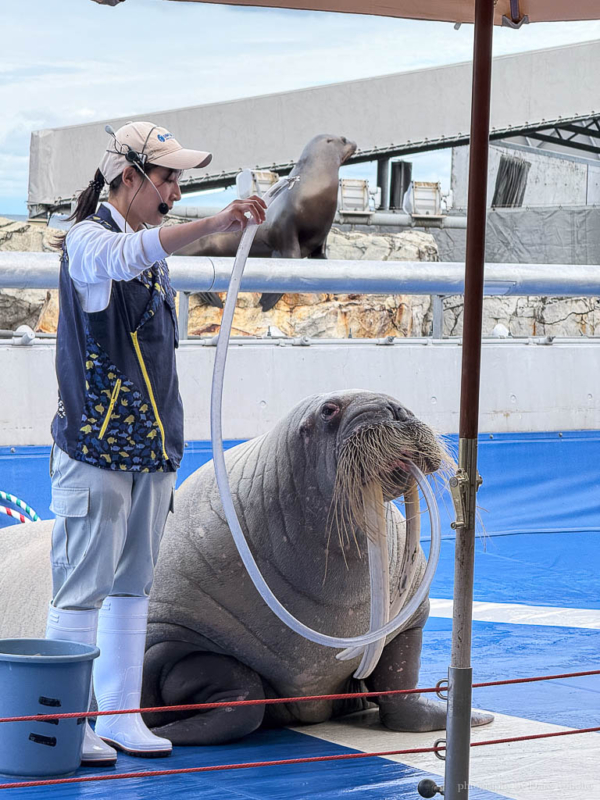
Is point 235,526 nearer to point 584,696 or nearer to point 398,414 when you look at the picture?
point 398,414

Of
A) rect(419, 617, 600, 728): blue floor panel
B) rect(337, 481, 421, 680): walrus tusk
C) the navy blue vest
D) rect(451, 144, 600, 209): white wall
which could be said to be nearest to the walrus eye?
rect(337, 481, 421, 680): walrus tusk

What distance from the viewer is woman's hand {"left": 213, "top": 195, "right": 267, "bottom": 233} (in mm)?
2283

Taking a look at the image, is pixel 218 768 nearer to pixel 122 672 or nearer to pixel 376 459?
pixel 122 672

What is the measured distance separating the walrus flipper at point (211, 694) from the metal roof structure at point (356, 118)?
1500 cm

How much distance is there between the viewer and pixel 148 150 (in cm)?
256

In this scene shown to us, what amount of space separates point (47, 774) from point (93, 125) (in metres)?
15.6

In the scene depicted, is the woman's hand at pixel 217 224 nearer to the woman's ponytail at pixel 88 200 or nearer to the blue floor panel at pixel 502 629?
the woman's ponytail at pixel 88 200

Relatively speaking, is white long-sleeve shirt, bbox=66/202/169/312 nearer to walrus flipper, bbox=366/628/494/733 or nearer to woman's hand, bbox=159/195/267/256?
woman's hand, bbox=159/195/267/256

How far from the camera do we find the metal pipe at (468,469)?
2020 millimetres

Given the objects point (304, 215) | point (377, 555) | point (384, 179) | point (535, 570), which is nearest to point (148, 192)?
point (377, 555)

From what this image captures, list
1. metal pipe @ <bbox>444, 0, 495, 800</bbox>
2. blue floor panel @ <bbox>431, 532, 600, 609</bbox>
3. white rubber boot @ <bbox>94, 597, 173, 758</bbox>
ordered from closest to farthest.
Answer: metal pipe @ <bbox>444, 0, 495, 800</bbox> < white rubber boot @ <bbox>94, 597, 173, 758</bbox> < blue floor panel @ <bbox>431, 532, 600, 609</bbox>

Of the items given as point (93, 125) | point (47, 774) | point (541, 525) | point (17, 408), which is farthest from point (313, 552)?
point (93, 125)

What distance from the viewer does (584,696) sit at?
3.19m

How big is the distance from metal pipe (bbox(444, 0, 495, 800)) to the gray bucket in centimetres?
83
